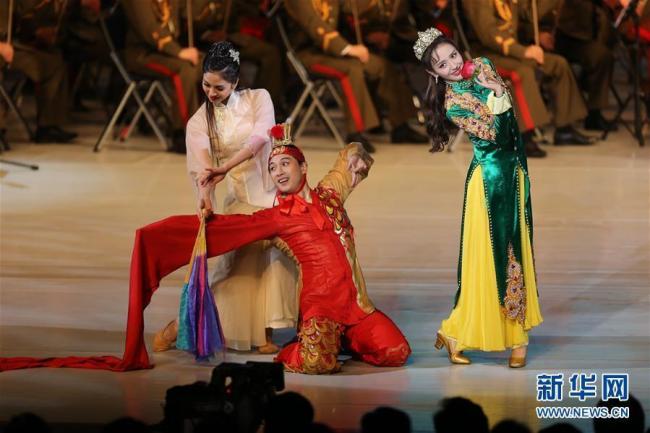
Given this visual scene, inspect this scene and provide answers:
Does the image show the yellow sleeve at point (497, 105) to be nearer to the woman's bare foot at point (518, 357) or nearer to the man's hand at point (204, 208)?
the woman's bare foot at point (518, 357)

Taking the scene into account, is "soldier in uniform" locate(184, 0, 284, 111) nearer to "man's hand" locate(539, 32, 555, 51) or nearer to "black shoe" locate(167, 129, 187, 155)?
"black shoe" locate(167, 129, 187, 155)

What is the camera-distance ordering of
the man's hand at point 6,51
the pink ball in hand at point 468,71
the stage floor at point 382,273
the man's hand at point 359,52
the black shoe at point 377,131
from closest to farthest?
the stage floor at point 382,273, the pink ball in hand at point 468,71, the man's hand at point 6,51, the man's hand at point 359,52, the black shoe at point 377,131

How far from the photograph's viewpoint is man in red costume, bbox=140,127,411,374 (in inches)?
212

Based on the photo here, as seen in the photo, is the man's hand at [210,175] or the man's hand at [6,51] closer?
the man's hand at [210,175]

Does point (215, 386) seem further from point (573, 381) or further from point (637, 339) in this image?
point (637, 339)

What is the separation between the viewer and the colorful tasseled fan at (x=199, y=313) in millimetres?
5375

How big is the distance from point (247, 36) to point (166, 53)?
715mm

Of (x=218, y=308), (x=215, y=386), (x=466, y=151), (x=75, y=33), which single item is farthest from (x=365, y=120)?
(x=215, y=386)

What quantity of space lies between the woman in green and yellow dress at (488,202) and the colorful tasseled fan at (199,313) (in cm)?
83

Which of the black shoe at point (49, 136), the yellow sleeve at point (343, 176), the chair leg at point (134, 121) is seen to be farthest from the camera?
the black shoe at point (49, 136)

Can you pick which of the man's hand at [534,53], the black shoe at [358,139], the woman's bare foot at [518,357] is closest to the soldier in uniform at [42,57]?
the black shoe at [358,139]

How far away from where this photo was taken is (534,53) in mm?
9555

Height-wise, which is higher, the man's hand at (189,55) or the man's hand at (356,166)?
the man's hand at (189,55)

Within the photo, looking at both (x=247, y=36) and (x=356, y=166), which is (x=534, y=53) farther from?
(x=356, y=166)
